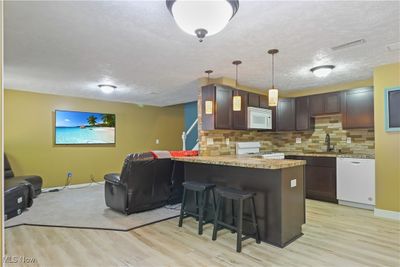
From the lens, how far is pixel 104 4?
1919 mm

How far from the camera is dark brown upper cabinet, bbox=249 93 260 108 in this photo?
178 inches

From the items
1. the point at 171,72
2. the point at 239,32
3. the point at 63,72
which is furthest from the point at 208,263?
the point at 63,72

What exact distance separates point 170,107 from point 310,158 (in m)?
4.84

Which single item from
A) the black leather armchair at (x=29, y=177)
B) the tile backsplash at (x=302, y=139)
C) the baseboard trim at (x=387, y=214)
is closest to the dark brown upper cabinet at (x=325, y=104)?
the tile backsplash at (x=302, y=139)

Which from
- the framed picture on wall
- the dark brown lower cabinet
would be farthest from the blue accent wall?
the framed picture on wall

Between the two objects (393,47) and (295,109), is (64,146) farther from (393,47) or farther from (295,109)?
(393,47)

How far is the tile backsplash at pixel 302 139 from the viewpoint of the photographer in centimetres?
432

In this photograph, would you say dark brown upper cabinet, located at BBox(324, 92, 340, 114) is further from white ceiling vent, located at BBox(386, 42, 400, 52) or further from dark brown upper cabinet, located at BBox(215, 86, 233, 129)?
dark brown upper cabinet, located at BBox(215, 86, 233, 129)

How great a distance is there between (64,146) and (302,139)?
18.9 feet

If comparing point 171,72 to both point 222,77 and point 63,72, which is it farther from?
point 63,72

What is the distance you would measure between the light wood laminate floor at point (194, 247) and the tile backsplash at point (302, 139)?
1593 millimetres

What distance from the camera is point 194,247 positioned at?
253cm

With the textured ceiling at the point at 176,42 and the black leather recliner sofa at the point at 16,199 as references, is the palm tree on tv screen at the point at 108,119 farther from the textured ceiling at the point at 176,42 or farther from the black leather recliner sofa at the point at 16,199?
the black leather recliner sofa at the point at 16,199

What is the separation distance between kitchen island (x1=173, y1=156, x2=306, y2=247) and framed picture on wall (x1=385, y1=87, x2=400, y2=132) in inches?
67.5
